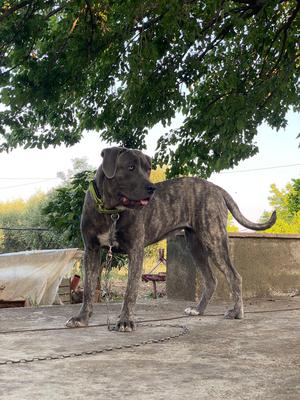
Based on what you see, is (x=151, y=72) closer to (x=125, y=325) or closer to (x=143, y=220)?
(x=143, y=220)

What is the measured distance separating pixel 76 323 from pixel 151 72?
6.60m

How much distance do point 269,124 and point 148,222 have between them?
31.0ft

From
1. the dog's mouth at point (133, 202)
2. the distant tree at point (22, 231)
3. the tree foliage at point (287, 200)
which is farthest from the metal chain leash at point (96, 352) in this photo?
the distant tree at point (22, 231)

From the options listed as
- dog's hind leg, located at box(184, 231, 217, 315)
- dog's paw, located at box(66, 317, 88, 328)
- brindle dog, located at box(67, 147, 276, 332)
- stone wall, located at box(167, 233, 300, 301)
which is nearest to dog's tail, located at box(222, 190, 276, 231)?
brindle dog, located at box(67, 147, 276, 332)

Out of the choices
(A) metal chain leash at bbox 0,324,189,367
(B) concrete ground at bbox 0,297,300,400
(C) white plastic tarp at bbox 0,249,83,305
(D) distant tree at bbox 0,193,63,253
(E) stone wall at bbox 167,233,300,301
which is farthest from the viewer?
(D) distant tree at bbox 0,193,63,253

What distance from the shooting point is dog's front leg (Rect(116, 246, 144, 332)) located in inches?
218

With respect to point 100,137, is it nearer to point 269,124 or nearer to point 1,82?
point 1,82

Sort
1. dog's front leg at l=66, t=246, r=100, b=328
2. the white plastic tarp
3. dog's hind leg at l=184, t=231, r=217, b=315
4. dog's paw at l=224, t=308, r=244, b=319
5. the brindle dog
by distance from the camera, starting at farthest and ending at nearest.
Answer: the white plastic tarp, dog's hind leg at l=184, t=231, r=217, b=315, dog's paw at l=224, t=308, r=244, b=319, dog's front leg at l=66, t=246, r=100, b=328, the brindle dog

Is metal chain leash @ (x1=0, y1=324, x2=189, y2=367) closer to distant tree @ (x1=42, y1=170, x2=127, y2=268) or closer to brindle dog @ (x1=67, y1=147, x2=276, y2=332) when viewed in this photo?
brindle dog @ (x1=67, y1=147, x2=276, y2=332)

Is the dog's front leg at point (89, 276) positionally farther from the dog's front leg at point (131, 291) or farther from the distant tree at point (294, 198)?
the distant tree at point (294, 198)

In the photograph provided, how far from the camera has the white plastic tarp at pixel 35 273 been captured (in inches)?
665

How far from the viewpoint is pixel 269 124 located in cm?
1474

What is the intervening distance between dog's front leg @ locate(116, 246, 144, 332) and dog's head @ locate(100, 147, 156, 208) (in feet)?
1.84

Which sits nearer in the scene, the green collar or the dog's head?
the dog's head
